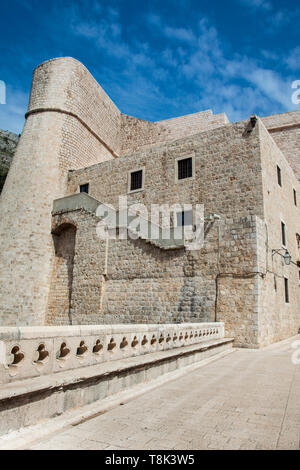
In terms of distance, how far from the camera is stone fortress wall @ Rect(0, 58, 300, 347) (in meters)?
11.4

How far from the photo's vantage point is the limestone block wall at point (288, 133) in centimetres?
2280

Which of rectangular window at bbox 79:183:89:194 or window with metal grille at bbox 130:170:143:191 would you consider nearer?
window with metal grille at bbox 130:170:143:191

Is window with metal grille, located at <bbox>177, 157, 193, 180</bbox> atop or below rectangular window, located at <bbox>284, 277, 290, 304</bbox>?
atop

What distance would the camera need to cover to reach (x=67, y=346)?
3.91 meters

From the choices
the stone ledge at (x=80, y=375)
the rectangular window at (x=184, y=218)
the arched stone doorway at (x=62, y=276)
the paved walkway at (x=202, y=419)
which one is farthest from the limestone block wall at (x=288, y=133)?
the stone ledge at (x=80, y=375)

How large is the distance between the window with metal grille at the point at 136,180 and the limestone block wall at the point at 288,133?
11285 mm

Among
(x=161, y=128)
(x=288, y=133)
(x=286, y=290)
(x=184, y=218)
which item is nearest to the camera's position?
(x=286, y=290)

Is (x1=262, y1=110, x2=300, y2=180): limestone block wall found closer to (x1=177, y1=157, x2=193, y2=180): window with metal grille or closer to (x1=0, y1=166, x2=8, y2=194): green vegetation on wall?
(x1=177, y1=157, x2=193, y2=180): window with metal grille

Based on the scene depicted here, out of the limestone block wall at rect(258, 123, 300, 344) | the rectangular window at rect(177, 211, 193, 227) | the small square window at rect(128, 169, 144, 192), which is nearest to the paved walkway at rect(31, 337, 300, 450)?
the limestone block wall at rect(258, 123, 300, 344)

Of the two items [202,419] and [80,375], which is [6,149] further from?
[202,419]

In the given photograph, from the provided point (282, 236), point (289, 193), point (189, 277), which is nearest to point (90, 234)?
point (189, 277)

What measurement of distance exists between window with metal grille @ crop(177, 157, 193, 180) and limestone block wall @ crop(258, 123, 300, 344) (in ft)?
11.1

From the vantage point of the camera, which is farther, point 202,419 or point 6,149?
point 6,149

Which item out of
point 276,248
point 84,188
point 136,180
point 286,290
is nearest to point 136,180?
point 136,180
